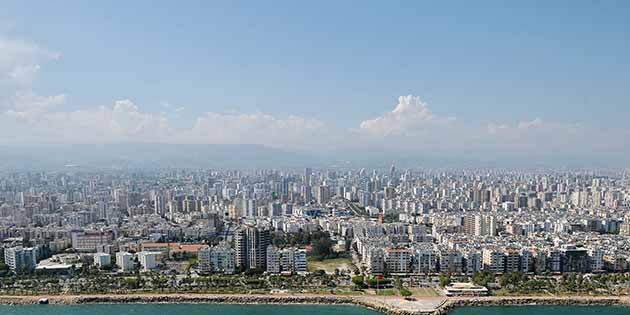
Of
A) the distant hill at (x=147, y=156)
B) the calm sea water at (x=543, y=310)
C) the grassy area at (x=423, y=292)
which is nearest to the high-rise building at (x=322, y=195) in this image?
the grassy area at (x=423, y=292)

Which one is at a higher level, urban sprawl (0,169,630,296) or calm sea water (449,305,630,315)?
urban sprawl (0,169,630,296)

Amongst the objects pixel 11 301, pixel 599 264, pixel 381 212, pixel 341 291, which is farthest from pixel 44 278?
pixel 381 212

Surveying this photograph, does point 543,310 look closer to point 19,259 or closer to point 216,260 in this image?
point 216,260

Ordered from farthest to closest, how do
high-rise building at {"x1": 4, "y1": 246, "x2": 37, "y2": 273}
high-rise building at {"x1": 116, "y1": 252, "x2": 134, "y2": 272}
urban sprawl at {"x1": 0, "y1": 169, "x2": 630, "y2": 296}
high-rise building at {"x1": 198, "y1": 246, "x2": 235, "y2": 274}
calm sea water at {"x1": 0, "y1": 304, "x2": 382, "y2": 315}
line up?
high-rise building at {"x1": 116, "y1": 252, "x2": 134, "y2": 272} → high-rise building at {"x1": 4, "y1": 246, "x2": 37, "y2": 273} → high-rise building at {"x1": 198, "y1": 246, "x2": 235, "y2": 274} → urban sprawl at {"x1": 0, "y1": 169, "x2": 630, "y2": 296} → calm sea water at {"x1": 0, "y1": 304, "x2": 382, "y2": 315}

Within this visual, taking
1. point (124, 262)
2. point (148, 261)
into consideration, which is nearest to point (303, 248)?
point (148, 261)

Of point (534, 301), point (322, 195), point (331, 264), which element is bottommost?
point (331, 264)

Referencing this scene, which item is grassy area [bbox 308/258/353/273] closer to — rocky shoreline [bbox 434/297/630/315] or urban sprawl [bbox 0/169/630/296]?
urban sprawl [bbox 0/169/630/296]

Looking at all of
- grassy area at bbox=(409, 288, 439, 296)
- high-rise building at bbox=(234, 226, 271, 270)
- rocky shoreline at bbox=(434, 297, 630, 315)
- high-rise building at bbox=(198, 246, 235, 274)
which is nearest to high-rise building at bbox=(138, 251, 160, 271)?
high-rise building at bbox=(198, 246, 235, 274)
